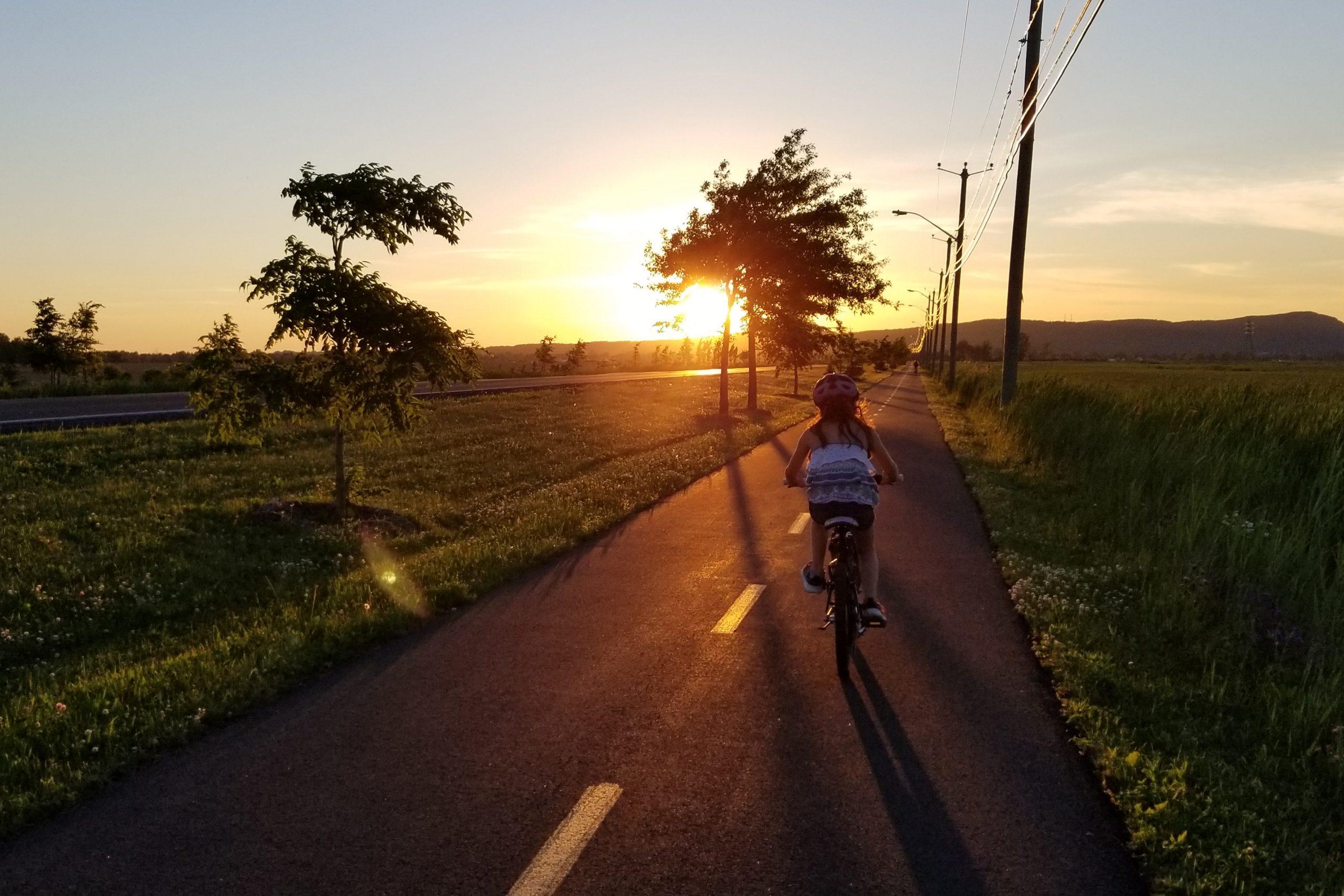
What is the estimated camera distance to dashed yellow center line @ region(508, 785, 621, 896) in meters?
3.83

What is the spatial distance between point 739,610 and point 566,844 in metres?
4.33

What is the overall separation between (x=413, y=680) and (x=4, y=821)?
2.46m

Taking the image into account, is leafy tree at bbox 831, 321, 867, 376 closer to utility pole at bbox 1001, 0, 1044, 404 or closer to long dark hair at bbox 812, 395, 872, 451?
utility pole at bbox 1001, 0, 1044, 404

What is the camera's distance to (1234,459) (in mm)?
11984

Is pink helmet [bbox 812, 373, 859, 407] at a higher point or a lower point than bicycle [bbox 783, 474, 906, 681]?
higher

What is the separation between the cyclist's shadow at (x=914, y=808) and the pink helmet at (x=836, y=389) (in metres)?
2.08

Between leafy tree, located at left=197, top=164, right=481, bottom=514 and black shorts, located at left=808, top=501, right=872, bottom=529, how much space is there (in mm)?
6691

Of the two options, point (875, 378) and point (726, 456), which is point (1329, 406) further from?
point (875, 378)

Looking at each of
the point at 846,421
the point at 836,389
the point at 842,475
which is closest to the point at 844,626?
the point at 842,475

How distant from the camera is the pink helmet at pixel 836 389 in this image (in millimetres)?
6918

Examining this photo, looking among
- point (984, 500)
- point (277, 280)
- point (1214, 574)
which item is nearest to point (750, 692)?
point (1214, 574)

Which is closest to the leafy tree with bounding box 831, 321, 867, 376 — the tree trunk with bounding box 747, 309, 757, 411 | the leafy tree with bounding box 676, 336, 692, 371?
the tree trunk with bounding box 747, 309, 757, 411

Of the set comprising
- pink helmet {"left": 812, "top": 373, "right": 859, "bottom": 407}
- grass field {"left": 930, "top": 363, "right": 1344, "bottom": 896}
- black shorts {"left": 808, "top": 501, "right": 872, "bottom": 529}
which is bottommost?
grass field {"left": 930, "top": 363, "right": 1344, "bottom": 896}

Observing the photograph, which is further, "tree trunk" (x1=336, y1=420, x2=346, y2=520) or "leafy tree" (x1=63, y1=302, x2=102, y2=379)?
"leafy tree" (x1=63, y1=302, x2=102, y2=379)
